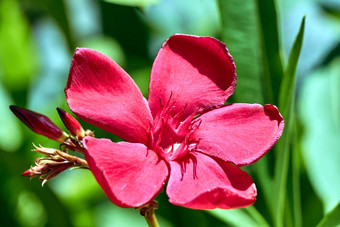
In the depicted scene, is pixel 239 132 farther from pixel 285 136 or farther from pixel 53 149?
pixel 53 149

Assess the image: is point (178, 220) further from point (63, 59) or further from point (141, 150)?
point (63, 59)

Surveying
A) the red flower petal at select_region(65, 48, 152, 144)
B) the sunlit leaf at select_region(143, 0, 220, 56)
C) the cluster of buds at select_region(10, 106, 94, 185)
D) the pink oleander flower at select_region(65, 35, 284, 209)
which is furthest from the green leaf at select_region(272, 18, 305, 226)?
the sunlit leaf at select_region(143, 0, 220, 56)

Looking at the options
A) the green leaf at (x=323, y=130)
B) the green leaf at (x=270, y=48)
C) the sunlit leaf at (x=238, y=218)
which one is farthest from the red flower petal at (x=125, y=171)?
the green leaf at (x=323, y=130)

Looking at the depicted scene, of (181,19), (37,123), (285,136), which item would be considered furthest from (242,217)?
(181,19)

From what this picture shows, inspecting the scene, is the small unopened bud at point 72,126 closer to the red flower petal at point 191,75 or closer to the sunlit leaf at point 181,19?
the red flower petal at point 191,75

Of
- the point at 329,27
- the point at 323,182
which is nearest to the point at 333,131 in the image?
the point at 323,182

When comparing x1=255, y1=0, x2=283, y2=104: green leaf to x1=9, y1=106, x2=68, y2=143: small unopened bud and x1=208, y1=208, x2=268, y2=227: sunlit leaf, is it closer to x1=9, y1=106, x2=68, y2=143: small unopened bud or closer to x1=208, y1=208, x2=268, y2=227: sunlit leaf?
x1=208, y1=208, x2=268, y2=227: sunlit leaf
